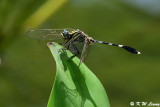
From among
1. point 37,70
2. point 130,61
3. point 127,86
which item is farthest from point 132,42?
point 37,70

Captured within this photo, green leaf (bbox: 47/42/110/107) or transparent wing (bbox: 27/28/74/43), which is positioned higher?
transparent wing (bbox: 27/28/74/43)

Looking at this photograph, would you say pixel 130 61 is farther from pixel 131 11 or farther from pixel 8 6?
pixel 8 6

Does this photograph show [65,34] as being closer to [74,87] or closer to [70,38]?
[70,38]

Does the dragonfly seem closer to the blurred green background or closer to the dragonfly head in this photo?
the dragonfly head

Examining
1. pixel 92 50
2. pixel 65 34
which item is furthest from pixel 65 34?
pixel 92 50

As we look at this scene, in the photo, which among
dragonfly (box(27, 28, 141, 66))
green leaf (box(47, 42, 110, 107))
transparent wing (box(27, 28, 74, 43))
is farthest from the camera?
transparent wing (box(27, 28, 74, 43))

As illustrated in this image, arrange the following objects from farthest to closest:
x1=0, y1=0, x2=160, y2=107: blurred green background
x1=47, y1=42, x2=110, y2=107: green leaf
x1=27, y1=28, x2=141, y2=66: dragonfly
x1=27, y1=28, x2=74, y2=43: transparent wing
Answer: x1=0, y1=0, x2=160, y2=107: blurred green background
x1=27, y1=28, x2=74, y2=43: transparent wing
x1=27, y1=28, x2=141, y2=66: dragonfly
x1=47, y1=42, x2=110, y2=107: green leaf

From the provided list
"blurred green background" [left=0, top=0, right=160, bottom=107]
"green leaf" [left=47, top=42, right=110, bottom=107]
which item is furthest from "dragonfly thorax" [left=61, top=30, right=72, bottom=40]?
"blurred green background" [left=0, top=0, right=160, bottom=107]
